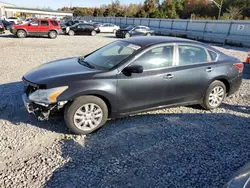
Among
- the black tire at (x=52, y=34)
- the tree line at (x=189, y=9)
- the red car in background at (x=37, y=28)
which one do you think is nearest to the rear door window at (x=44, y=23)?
the red car in background at (x=37, y=28)

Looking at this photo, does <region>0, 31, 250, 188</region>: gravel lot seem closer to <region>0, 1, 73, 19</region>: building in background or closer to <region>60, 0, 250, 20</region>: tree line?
<region>60, 0, 250, 20</region>: tree line

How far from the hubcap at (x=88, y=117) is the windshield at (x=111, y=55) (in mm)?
756

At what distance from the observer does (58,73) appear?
3732mm

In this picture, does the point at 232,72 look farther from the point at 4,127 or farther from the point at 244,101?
the point at 4,127

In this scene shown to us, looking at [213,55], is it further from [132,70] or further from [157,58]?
[132,70]

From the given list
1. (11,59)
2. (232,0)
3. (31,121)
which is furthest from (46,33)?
(232,0)

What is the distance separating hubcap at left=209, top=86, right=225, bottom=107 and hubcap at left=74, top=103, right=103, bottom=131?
8.32 ft

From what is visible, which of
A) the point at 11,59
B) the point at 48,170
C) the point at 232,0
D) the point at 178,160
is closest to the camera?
the point at 48,170

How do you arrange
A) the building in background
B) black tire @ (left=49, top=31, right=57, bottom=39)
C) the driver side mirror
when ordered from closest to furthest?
1. the driver side mirror
2. black tire @ (left=49, top=31, right=57, bottom=39)
3. the building in background

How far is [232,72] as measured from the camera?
4.90 metres

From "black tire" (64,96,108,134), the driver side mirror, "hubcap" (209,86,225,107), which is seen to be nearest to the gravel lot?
"black tire" (64,96,108,134)

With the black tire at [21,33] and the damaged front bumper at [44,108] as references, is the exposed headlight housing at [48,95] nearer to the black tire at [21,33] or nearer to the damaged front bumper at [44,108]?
the damaged front bumper at [44,108]

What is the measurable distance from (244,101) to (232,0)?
53574 millimetres

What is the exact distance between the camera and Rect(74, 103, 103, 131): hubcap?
3592 millimetres
